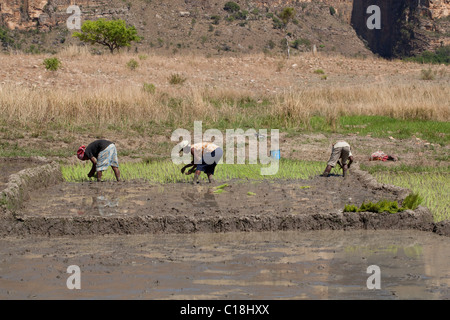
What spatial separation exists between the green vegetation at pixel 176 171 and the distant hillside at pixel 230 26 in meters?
39.0

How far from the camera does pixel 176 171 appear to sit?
548 inches

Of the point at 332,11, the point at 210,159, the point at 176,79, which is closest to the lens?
the point at 210,159

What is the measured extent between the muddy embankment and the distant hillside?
138 ft

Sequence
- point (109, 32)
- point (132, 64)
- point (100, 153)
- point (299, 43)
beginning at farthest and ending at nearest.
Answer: point (299, 43) < point (109, 32) < point (132, 64) < point (100, 153)

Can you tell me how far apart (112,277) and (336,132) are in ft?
42.6

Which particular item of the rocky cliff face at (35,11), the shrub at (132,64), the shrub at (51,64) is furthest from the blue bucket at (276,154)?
the rocky cliff face at (35,11)

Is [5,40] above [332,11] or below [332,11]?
below

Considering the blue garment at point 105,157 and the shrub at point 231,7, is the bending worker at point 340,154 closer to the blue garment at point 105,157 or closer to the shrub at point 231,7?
the blue garment at point 105,157

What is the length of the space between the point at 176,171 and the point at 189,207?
4.03 metres

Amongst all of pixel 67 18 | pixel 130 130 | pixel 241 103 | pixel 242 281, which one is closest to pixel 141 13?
pixel 67 18

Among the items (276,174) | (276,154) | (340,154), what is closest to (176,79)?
(276,154)

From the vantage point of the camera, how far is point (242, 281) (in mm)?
6562

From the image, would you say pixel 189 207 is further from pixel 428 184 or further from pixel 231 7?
pixel 231 7

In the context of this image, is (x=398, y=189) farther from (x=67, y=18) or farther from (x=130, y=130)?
(x=67, y=18)
